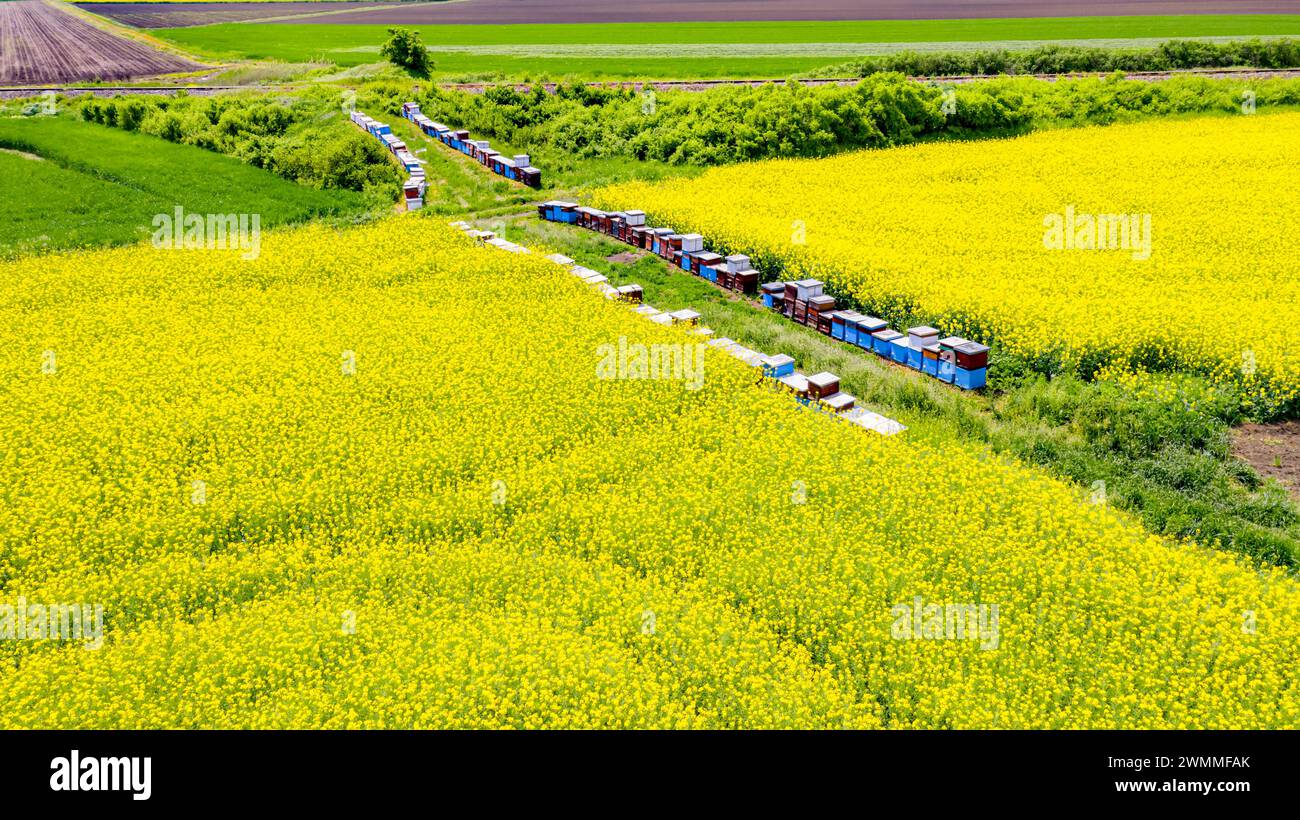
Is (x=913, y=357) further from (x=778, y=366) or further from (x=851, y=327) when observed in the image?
(x=778, y=366)

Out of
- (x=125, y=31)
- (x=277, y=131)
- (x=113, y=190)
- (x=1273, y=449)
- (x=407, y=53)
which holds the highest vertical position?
(x=125, y=31)

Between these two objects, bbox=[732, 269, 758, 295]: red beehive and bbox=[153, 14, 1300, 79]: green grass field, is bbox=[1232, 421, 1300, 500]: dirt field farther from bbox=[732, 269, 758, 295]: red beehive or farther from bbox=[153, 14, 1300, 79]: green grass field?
bbox=[153, 14, 1300, 79]: green grass field

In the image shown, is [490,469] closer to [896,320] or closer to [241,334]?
[241,334]

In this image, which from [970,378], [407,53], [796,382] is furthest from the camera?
[407,53]

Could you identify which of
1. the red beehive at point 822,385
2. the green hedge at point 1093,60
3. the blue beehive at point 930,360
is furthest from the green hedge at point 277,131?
the green hedge at point 1093,60

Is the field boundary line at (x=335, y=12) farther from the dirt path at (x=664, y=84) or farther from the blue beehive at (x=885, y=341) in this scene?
the blue beehive at (x=885, y=341)

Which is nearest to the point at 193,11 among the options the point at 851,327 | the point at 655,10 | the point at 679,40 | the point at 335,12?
the point at 335,12
